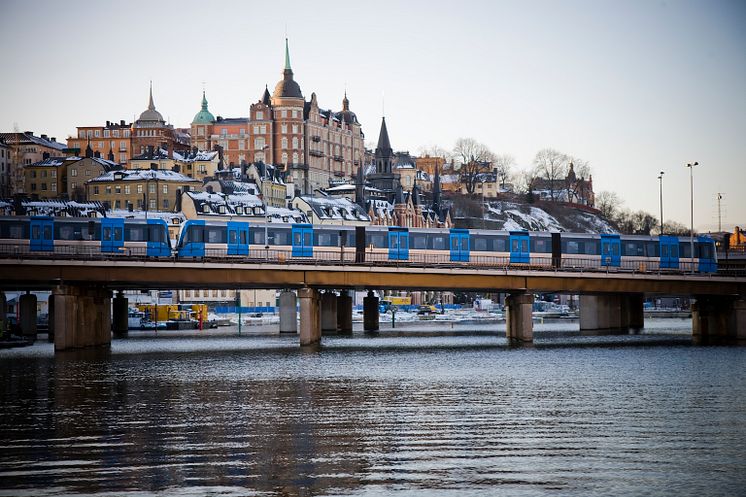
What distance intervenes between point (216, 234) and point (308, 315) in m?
9.99

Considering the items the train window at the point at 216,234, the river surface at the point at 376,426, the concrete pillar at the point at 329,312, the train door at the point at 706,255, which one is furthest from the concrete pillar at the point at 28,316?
the train door at the point at 706,255

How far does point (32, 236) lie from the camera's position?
9444 cm

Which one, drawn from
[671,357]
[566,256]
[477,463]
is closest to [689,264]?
[566,256]

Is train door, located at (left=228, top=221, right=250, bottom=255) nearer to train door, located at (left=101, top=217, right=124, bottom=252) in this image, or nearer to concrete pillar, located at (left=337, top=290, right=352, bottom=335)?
train door, located at (left=101, top=217, right=124, bottom=252)

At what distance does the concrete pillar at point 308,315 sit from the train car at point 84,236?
11761 mm

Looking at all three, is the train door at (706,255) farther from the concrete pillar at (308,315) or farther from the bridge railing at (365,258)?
the concrete pillar at (308,315)

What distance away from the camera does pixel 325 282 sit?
308 ft

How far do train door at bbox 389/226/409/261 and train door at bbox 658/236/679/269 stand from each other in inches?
937

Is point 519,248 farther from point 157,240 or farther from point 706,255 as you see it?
point 157,240

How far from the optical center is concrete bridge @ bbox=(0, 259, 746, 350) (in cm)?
8912

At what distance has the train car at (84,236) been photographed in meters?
94.1

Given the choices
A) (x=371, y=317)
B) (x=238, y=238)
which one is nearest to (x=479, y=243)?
(x=238, y=238)

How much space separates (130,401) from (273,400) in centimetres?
652

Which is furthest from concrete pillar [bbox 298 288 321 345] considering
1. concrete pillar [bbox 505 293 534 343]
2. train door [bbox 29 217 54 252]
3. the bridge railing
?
train door [bbox 29 217 54 252]
